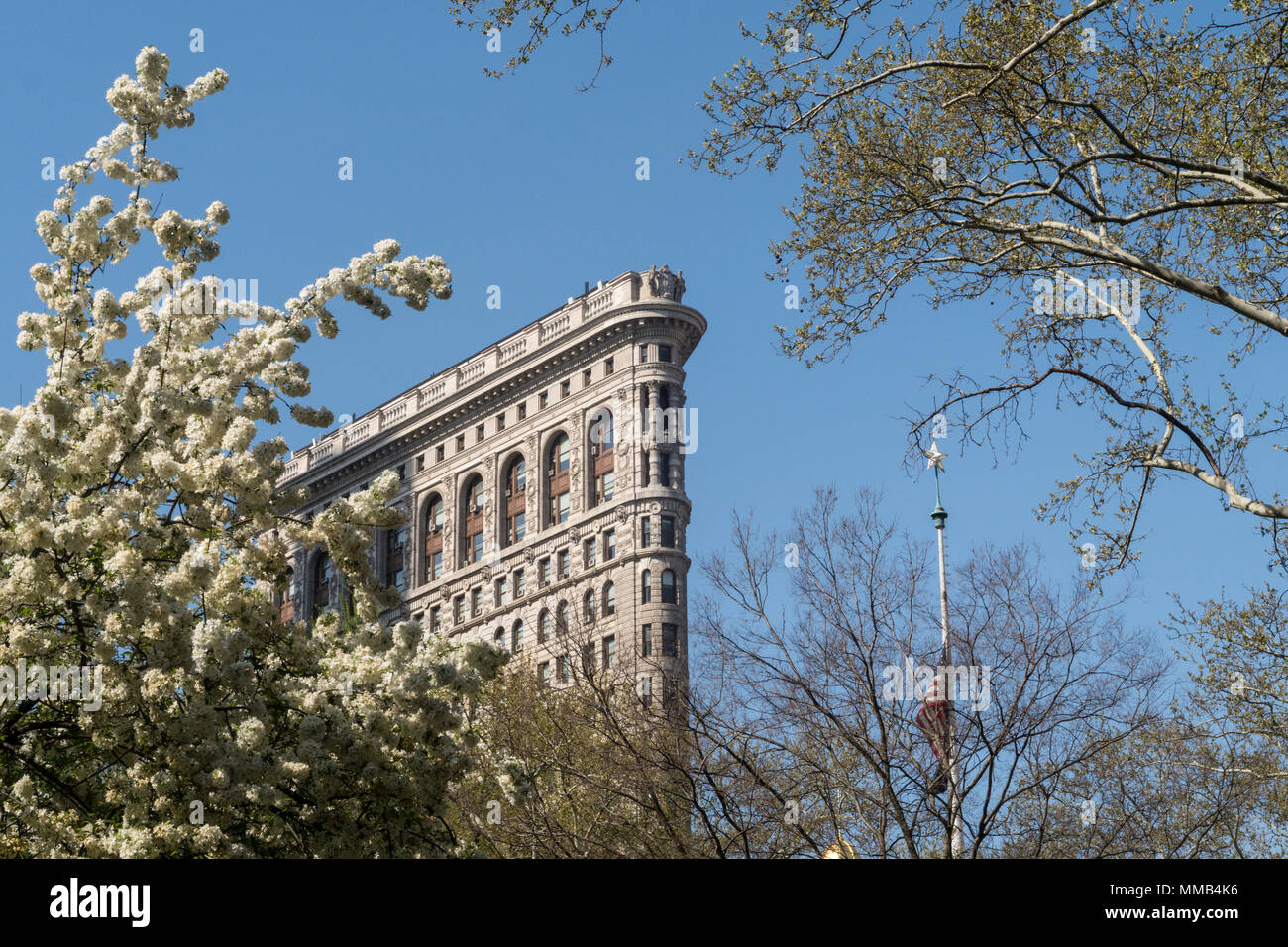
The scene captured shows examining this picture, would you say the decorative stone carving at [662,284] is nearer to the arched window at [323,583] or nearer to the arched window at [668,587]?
the arched window at [668,587]

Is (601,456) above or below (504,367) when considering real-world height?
below

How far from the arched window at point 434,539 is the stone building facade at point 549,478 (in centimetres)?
15

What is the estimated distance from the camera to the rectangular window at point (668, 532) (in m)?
88.6

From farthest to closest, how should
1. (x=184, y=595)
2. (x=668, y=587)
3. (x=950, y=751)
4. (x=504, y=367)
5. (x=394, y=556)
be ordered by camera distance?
(x=394, y=556) → (x=504, y=367) → (x=668, y=587) → (x=950, y=751) → (x=184, y=595)

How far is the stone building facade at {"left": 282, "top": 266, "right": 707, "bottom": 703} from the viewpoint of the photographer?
88812 millimetres

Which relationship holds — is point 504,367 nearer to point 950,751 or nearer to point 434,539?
point 434,539

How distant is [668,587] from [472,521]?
2084 centimetres

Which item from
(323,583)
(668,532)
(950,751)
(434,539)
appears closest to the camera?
(950,751)

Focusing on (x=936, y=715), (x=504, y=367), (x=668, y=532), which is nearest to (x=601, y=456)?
(x=668, y=532)

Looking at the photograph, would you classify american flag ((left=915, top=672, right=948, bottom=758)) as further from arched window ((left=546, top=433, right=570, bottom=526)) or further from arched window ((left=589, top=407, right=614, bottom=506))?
arched window ((left=546, top=433, right=570, bottom=526))

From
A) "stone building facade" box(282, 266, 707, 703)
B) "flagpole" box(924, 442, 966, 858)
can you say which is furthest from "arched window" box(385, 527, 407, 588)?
"flagpole" box(924, 442, 966, 858)

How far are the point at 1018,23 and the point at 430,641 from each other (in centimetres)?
983

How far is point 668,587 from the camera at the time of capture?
286 ft
